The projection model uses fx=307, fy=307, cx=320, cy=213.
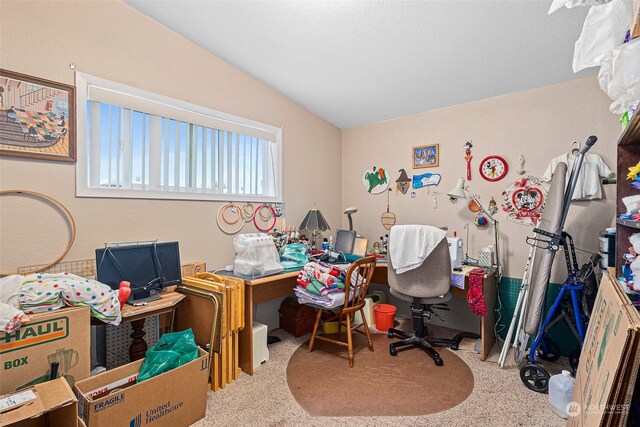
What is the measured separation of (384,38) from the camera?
218 centimetres

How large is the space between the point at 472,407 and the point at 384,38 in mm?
2499

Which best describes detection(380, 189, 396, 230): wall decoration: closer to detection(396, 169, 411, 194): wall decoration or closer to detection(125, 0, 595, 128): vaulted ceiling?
detection(396, 169, 411, 194): wall decoration

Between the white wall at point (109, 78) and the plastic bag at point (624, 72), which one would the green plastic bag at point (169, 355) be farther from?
the plastic bag at point (624, 72)

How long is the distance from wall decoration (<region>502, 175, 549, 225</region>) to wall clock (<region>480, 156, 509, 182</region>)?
0.14 metres

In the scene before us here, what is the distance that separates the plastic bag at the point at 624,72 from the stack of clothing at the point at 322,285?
6.30ft

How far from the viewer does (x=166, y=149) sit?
7.96ft

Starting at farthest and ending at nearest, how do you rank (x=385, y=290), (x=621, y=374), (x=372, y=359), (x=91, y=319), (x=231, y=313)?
(x=385, y=290) → (x=372, y=359) → (x=231, y=313) → (x=91, y=319) → (x=621, y=374)

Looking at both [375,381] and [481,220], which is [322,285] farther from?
[481,220]

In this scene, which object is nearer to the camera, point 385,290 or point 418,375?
point 418,375

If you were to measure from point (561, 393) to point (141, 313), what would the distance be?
251cm

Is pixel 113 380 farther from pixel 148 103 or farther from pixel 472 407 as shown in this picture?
pixel 472 407

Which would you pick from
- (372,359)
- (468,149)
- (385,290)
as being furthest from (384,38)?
(385,290)

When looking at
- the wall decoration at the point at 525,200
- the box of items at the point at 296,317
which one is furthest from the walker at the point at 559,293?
the box of items at the point at 296,317

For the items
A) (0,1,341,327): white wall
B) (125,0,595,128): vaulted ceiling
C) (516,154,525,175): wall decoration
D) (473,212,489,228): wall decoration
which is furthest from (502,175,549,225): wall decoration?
(0,1,341,327): white wall
